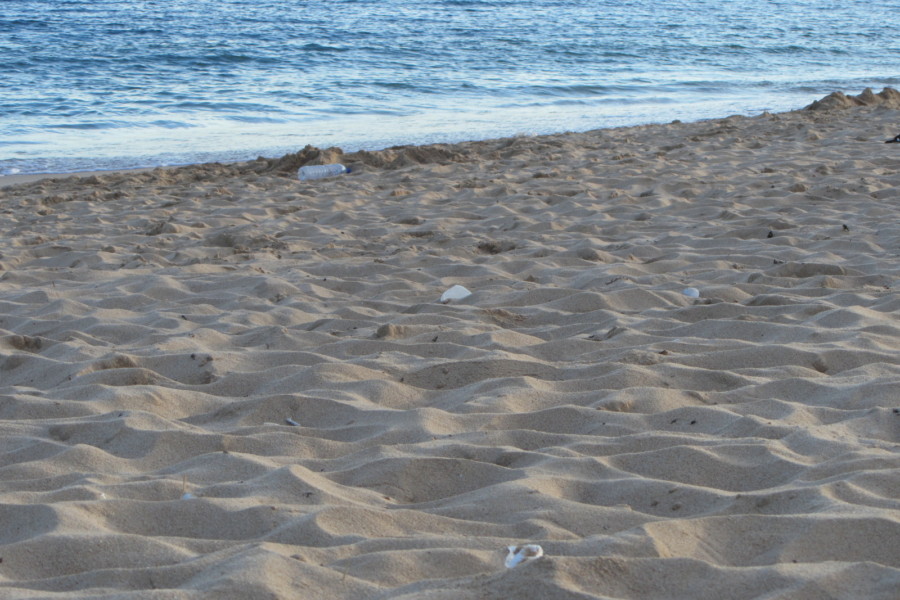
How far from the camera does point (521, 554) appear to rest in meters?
1.83

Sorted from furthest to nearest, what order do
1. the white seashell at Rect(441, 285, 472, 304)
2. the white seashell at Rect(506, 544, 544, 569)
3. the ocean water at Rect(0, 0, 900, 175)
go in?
the ocean water at Rect(0, 0, 900, 175), the white seashell at Rect(441, 285, 472, 304), the white seashell at Rect(506, 544, 544, 569)

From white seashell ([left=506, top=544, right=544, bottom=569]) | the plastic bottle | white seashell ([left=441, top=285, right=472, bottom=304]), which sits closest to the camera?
white seashell ([left=506, top=544, right=544, bottom=569])

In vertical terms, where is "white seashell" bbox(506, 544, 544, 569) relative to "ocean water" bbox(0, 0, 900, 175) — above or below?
above

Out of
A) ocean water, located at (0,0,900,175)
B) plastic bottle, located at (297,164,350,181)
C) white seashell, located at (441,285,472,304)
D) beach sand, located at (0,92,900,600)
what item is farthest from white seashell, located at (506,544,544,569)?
ocean water, located at (0,0,900,175)

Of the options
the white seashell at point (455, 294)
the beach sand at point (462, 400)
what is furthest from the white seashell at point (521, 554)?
the white seashell at point (455, 294)

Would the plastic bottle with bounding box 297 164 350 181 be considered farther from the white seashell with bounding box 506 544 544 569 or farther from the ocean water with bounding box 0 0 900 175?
the white seashell with bounding box 506 544 544 569

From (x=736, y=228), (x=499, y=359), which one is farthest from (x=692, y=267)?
(x=499, y=359)

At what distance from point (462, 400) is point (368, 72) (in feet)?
49.3

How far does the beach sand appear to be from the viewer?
184cm

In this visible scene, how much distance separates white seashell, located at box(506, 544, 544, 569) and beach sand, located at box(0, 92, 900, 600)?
34mm

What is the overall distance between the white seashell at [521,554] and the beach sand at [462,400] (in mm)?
34

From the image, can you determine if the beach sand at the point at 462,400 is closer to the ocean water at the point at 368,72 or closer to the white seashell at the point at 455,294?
the white seashell at the point at 455,294

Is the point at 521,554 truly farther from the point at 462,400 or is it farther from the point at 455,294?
the point at 455,294

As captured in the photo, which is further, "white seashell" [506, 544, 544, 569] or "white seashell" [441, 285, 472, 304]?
"white seashell" [441, 285, 472, 304]
